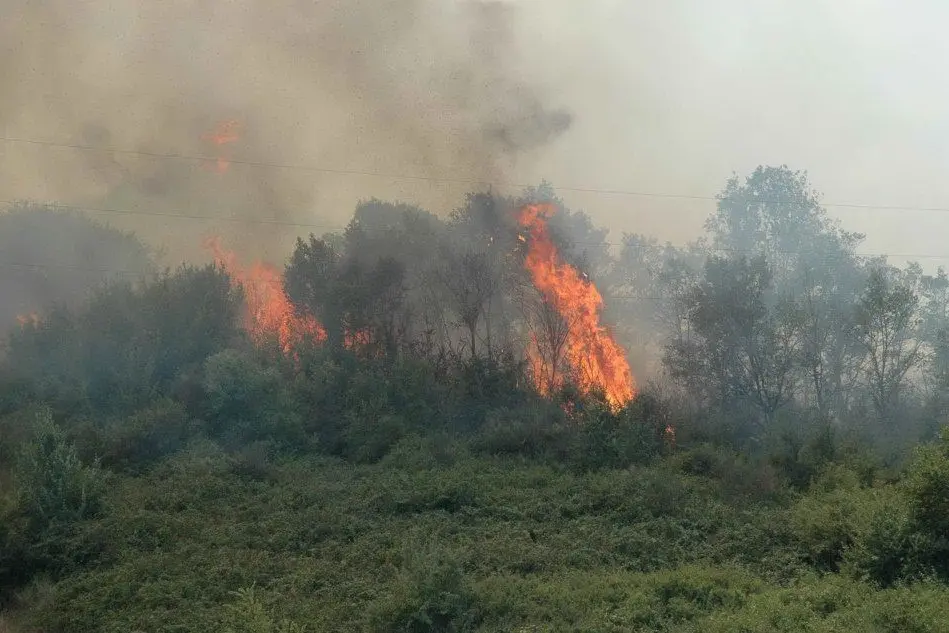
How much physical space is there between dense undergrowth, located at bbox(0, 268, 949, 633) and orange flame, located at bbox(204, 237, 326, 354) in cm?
318

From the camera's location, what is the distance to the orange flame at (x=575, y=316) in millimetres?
40625

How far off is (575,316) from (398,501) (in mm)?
20538

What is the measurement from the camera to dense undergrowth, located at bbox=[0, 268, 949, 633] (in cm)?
1590

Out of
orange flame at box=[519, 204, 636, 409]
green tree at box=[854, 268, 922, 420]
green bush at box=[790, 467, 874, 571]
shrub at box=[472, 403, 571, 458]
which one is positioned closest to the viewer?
green bush at box=[790, 467, 874, 571]

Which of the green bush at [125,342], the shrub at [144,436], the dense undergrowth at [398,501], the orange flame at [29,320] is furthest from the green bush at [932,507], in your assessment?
the orange flame at [29,320]

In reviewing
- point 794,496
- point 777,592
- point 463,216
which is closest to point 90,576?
point 777,592

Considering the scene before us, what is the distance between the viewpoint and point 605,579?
17.3 meters

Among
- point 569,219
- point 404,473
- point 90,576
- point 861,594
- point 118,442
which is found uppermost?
point 569,219

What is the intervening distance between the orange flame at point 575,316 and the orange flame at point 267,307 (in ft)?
42.3

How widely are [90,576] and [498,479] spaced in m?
13.5

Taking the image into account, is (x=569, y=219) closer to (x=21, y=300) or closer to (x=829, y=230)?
(x=829, y=230)

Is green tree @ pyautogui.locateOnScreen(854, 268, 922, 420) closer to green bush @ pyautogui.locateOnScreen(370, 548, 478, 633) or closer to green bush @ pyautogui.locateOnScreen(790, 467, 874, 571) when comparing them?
green bush @ pyautogui.locateOnScreen(790, 467, 874, 571)

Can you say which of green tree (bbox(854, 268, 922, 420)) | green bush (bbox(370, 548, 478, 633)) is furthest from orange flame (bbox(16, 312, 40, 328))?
green tree (bbox(854, 268, 922, 420))

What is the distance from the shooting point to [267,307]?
4959 cm
